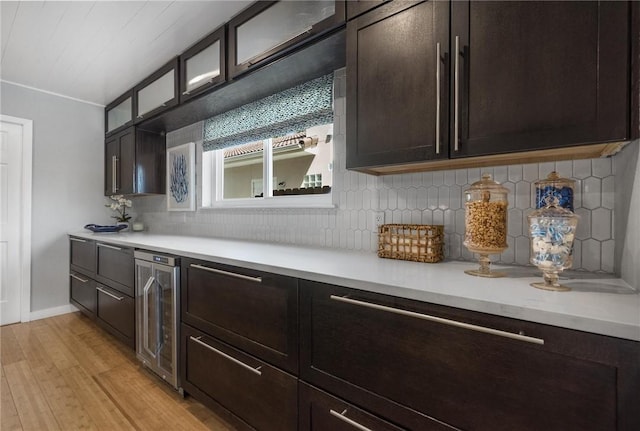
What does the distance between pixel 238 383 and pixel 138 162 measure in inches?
103

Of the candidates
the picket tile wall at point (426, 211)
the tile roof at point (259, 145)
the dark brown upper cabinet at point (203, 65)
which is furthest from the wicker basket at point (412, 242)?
the dark brown upper cabinet at point (203, 65)

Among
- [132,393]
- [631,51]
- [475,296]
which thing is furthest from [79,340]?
[631,51]

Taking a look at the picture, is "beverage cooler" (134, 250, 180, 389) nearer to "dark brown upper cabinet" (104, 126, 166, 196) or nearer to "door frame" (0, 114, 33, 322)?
"dark brown upper cabinet" (104, 126, 166, 196)

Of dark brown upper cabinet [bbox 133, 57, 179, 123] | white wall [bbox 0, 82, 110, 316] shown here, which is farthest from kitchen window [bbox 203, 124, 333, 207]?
white wall [bbox 0, 82, 110, 316]

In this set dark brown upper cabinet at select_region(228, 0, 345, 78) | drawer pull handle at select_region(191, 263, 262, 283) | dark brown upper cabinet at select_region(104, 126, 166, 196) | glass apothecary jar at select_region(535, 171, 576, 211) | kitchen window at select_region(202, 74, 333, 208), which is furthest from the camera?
dark brown upper cabinet at select_region(104, 126, 166, 196)

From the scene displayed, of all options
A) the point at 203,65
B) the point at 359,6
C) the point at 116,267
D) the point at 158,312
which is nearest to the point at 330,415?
the point at 158,312

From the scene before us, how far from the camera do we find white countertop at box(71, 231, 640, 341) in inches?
26.1

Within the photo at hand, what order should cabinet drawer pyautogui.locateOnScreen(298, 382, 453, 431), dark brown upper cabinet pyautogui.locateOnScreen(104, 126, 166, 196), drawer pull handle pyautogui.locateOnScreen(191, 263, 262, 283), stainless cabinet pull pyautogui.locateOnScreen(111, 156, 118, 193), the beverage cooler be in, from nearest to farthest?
1. cabinet drawer pyautogui.locateOnScreen(298, 382, 453, 431)
2. drawer pull handle pyautogui.locateOnScreen(191, 263, 262, 283)
3. the beverage cooler
4. dark brown upper cabinet pyautogui.locateOnScreen(104, 126, 166, 196)
5. stainless cabinet pull pyautogui.locateOnScreen(111, 156, 118, 193)

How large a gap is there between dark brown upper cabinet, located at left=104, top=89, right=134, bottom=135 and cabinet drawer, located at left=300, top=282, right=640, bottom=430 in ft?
10.3

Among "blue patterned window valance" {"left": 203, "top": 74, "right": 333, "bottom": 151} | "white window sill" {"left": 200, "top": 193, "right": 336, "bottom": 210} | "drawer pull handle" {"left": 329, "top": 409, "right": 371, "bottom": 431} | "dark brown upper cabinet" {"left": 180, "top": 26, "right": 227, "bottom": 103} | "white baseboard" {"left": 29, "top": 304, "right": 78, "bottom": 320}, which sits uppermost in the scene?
"dark brown upper cabinet" {"left": 180, "top": 26, "right": 227, "bottom": 103}

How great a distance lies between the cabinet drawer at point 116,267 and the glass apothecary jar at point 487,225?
2245mm

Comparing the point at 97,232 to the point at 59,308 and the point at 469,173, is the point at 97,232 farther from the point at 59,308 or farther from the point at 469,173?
the point at 469,173

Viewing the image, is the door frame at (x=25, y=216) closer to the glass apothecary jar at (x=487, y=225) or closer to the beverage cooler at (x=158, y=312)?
the beverage cooler at (x=158, y=312)

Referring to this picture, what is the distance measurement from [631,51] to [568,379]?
0.85 metres
